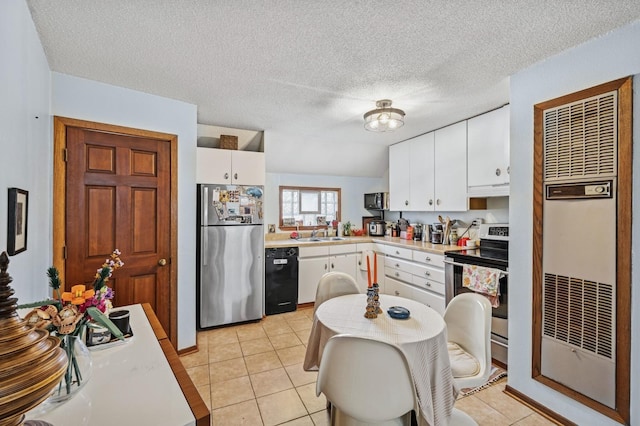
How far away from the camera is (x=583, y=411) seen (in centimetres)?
178

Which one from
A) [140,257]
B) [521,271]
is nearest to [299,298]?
[140,257]

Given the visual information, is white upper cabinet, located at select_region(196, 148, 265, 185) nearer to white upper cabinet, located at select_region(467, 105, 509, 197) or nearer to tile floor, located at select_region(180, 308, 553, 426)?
tile floor, located at select_region(180, 308, 553, 426)

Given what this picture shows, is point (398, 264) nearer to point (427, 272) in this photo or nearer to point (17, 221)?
point (427, 272)

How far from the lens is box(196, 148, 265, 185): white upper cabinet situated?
3.19m

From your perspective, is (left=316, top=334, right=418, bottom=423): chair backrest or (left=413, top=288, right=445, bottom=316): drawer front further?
(left=413, top=288, right=445, bottom=316): drawer front

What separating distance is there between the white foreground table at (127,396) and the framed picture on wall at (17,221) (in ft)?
1.98

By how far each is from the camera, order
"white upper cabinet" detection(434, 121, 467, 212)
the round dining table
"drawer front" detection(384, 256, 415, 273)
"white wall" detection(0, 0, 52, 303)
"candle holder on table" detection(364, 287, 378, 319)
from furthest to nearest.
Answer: "drawer front" detection(384, 256, 415, 273)
"white upper cabinet" detection(434, 121, 467, 212)
"candle holder on table" detection(364, 287, 378, 319)
the round dining table
"white wall" detection(0, 0, 52, 303)

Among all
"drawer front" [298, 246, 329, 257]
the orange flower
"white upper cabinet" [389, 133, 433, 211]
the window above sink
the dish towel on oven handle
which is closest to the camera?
the orange flower

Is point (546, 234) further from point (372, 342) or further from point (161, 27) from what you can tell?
point (161, 27)

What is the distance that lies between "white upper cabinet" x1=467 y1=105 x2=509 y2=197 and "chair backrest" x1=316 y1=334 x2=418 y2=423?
7.57 feet

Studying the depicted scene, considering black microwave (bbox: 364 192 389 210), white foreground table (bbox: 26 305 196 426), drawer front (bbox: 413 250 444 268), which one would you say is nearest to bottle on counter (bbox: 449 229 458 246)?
drawer front (bbox: 413 250 444 268)

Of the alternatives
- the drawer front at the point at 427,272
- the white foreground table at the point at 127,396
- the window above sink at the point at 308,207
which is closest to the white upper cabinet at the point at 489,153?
the drawer front at the point at 427,272

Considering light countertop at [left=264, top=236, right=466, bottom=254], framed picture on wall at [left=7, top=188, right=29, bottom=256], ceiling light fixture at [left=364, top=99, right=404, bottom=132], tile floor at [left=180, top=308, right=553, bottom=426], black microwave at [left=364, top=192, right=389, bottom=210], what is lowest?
tile floor at [left=180, top=308, right=553, bottom=426]

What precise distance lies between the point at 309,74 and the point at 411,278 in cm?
265
